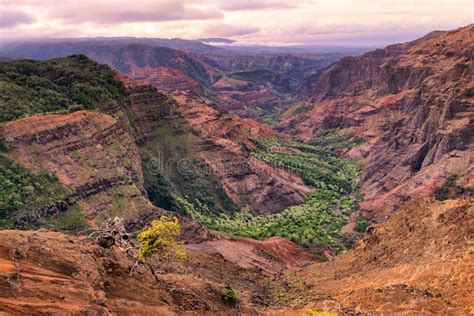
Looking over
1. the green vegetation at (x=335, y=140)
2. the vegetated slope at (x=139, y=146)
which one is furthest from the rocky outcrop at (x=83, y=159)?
the green vegetation at (x=335, y=140)

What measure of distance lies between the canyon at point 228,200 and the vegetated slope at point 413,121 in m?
0.56

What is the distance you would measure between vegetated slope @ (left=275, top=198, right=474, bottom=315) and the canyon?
19 centimetres

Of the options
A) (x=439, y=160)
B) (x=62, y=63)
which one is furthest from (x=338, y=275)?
(x=62, y=63)

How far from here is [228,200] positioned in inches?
3745

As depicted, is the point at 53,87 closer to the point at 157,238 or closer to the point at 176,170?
the point at 176,170

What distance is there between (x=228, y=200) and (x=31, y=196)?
4629 centimetres

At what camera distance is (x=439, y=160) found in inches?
3809

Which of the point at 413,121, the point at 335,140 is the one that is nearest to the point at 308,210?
the point at 413,121

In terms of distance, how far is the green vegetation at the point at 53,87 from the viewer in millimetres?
72938

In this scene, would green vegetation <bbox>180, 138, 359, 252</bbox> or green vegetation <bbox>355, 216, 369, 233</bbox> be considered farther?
green vegetation <bbox>355, 216, 369, 233</bbox>

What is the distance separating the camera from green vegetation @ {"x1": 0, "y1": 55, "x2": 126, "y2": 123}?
7294 cm

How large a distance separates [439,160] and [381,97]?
260 ft

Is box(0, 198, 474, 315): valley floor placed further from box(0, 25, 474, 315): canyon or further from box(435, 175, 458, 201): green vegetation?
box(435, 175, 458, 201): green vegetation

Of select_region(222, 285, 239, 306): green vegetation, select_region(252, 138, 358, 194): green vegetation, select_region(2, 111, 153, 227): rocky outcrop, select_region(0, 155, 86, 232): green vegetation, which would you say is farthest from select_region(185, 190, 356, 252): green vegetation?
select_region(222, 285, 239, 306): green vegetation
